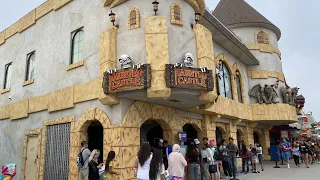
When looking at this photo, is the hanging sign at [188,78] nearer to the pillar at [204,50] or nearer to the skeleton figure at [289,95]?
the pillar at [204,50]

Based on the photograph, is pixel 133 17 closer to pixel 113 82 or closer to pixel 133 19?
pixel 133 19

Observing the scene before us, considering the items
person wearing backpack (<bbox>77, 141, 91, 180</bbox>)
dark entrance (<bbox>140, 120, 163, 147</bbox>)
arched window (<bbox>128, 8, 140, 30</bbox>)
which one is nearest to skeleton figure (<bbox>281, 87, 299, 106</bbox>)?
dark entrance (<bbox>140, 120, 163, 147</bbox>)

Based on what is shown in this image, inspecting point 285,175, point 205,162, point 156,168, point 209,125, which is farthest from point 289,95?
point 156,168

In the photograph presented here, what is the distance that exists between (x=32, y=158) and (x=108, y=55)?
762cm

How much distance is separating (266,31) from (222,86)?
8.65 meters

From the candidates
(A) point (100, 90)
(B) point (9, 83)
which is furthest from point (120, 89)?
(B) point (9, 83)

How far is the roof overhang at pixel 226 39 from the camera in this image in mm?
13688

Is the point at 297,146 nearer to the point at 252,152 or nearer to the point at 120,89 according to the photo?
the point at 252,152

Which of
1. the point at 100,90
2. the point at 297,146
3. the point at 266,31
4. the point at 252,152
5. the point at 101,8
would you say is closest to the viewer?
the point at 100,90

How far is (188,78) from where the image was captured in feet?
29.3

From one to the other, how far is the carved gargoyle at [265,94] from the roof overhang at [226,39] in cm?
222

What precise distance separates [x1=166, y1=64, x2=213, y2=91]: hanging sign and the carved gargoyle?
11946 mm

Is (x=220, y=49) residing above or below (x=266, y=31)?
below

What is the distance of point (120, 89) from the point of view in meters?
8.89
